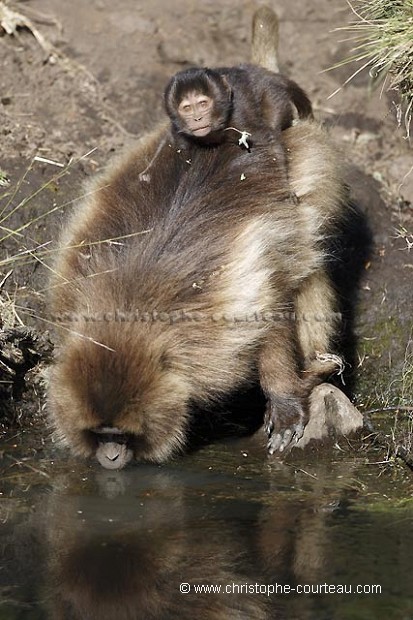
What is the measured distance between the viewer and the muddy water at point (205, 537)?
4.85 m

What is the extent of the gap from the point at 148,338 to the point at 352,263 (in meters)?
3.09

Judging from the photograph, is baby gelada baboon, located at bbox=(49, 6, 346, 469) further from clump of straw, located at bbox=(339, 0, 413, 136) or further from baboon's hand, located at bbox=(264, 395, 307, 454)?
clump of straw, located at bbox=(339, 0, 413, 136)

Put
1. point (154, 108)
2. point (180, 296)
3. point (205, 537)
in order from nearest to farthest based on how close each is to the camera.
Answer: point (205, 537), point (180, 296), point (154, 108)

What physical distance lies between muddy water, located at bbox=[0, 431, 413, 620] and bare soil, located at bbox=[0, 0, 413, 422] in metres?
1.58

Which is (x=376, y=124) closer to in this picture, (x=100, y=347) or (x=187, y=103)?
(x=187, y=103)

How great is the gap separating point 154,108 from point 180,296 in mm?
3922

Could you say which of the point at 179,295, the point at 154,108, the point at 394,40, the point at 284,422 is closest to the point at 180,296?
the point at 179,295

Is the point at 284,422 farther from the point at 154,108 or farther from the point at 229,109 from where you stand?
the point at 154,108

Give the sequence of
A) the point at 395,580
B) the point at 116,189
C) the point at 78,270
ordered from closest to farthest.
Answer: the point at 395,580, the point at 78,270, the point at 116,189

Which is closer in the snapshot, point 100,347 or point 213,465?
point 100,347

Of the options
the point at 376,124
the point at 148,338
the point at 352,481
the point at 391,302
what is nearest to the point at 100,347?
the point at 148,338

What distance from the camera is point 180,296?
252 inches

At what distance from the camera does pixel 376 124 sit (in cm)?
1011

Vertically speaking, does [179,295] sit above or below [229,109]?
below
